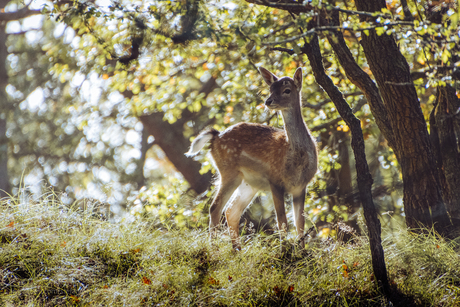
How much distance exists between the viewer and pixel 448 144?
198 inches

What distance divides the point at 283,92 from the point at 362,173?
5.33 feet

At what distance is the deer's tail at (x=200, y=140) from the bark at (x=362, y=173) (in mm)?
1863

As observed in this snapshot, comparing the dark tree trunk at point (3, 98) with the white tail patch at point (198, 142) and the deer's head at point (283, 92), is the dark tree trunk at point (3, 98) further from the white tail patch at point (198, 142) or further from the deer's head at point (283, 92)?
the deer's head at point (283, 92)

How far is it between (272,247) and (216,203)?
1.25 meters

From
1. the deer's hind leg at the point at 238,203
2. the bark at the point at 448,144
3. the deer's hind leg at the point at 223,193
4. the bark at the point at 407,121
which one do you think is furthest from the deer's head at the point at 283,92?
the bark at the point at 448,144

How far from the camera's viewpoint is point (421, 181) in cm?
450

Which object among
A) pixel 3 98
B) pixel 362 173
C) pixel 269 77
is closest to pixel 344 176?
pixel 269 77

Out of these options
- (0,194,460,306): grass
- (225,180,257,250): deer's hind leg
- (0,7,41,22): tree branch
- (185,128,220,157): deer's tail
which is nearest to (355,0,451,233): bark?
(0,194,460,306): grass

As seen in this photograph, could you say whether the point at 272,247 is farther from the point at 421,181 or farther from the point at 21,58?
the point at 21,58

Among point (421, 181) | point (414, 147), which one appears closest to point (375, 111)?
point (414, 147)

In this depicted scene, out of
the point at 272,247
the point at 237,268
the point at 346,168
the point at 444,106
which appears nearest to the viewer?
the point at 237,268

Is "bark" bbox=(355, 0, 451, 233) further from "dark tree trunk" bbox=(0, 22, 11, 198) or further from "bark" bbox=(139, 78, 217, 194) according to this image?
"dark tree trunk" bbox=(0, 22, 11, 198)

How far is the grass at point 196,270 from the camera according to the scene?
10.00ft

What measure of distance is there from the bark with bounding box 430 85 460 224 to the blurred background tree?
1 cm
